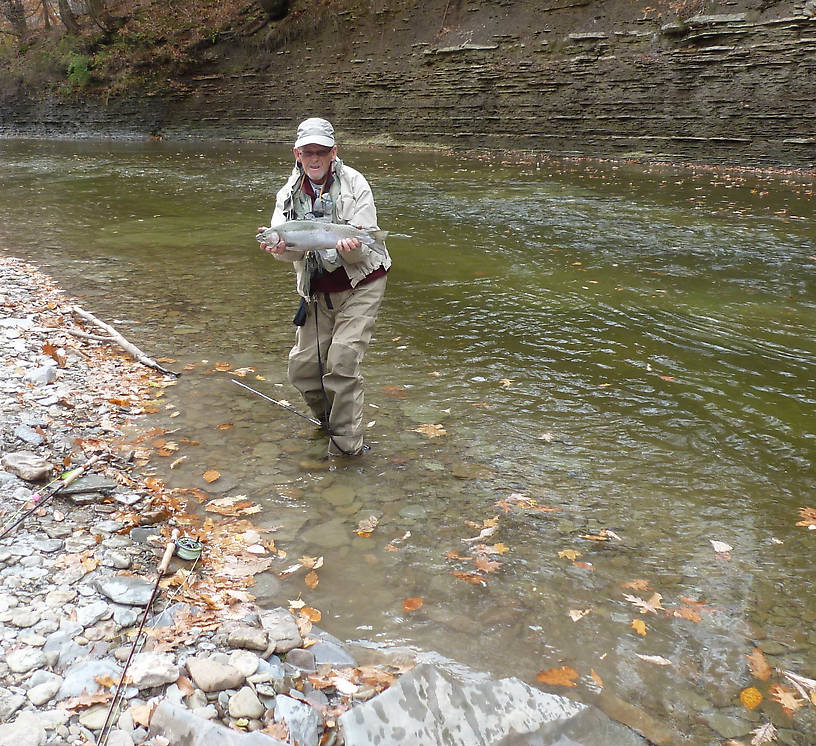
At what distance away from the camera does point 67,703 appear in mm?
2674

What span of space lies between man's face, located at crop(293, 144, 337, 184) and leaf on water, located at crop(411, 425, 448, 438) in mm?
1994

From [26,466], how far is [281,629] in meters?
2.04

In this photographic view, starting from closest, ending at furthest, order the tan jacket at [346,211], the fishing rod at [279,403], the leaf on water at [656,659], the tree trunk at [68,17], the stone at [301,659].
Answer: the stone at [301,659]
the leaf on water at [656,659]
the tan jacket at [346,211]
the fishing rod at [279,403]
the tree trunk at [68,17]

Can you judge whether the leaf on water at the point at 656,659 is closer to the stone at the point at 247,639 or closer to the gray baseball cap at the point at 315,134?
the stone at the point at 247,639

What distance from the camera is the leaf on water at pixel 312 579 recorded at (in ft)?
12.1

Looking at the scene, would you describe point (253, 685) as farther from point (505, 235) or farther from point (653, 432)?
point (505, 235)

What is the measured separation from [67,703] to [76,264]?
29.5ft

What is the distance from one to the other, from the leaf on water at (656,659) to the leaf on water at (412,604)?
40.8 inches

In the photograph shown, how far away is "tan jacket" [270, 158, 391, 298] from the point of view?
4422mm

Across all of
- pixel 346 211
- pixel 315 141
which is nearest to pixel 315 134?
pixel 315 141

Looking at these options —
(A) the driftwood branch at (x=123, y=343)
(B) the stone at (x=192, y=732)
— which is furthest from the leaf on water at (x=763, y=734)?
(A) the driftwood branch at (x=123, y=343)

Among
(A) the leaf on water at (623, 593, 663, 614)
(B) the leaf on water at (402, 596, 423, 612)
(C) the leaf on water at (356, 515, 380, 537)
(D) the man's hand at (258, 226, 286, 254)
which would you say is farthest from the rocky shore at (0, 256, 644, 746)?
(D) the man's hand at (258, 226, 286, 254)

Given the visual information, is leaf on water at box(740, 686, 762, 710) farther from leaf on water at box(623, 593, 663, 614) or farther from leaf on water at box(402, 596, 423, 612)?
leaf on water at box(402, 596, 423, 612)

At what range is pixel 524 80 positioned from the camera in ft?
79.7
